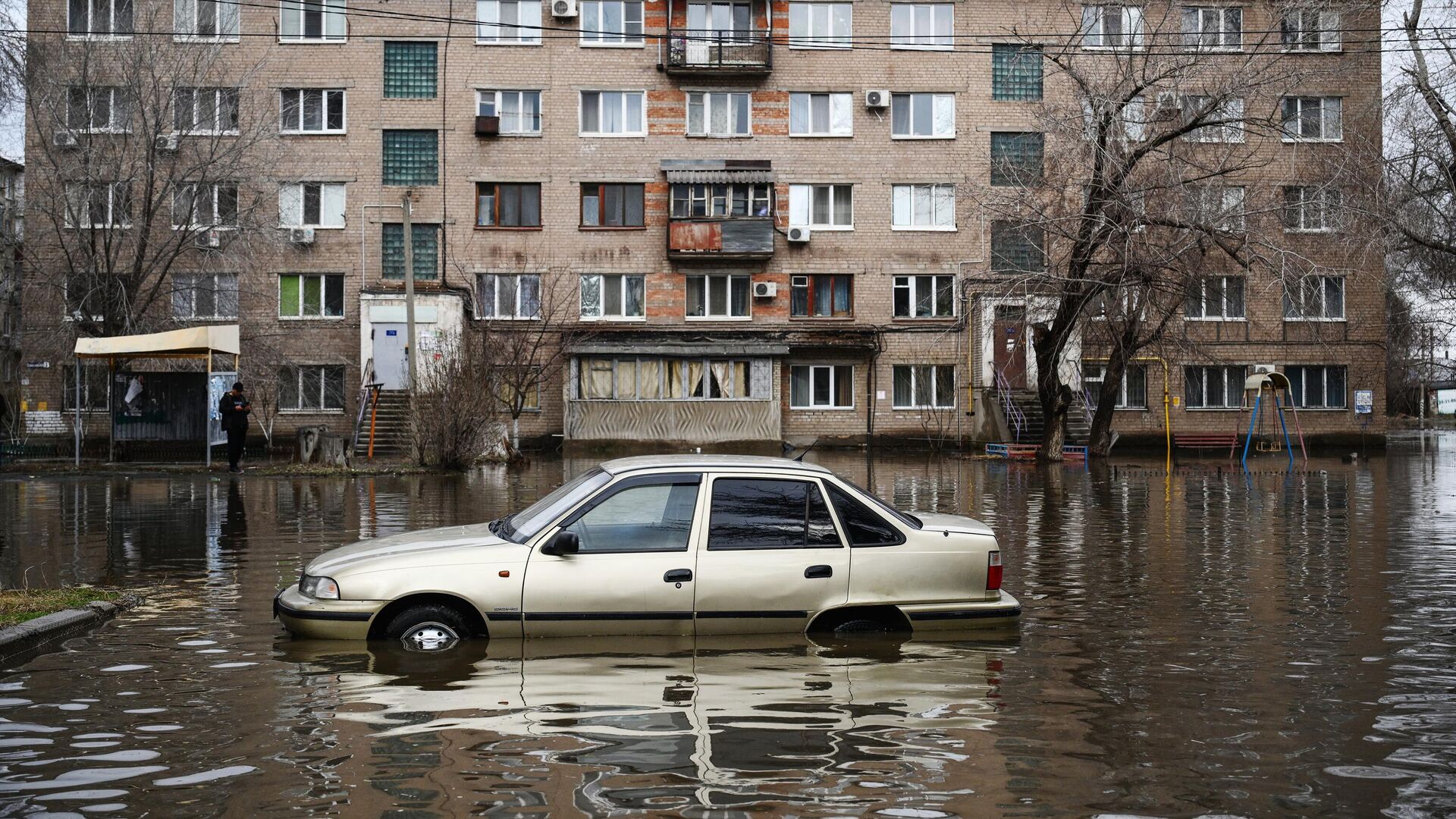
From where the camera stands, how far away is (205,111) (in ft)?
134

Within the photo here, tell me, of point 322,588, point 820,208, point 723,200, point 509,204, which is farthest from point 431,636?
point 820,208

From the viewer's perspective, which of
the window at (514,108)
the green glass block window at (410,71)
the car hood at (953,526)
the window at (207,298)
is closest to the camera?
the car hood at (953,526)

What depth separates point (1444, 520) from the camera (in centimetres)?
1822

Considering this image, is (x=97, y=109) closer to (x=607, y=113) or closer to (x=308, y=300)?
(x=308, y=300)

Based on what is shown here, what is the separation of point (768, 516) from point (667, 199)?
36944mm

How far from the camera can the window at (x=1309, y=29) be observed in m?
29.2

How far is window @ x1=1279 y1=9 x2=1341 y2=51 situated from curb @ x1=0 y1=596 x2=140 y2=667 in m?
25.5

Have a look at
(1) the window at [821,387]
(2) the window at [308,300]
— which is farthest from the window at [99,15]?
(1) the window at [821,387]

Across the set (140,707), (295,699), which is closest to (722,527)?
(295,699)

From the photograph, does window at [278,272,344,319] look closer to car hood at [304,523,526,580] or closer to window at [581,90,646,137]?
window at [581,90,646,137]

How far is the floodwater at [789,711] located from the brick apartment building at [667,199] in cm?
3152

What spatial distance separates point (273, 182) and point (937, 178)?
22327 millimetres

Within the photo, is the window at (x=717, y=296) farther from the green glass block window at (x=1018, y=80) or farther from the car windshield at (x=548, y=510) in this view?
the car windshield at (x=548, y=510)

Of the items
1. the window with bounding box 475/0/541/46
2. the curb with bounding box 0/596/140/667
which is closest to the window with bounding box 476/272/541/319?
the window with bounding box 475/0/541/46
